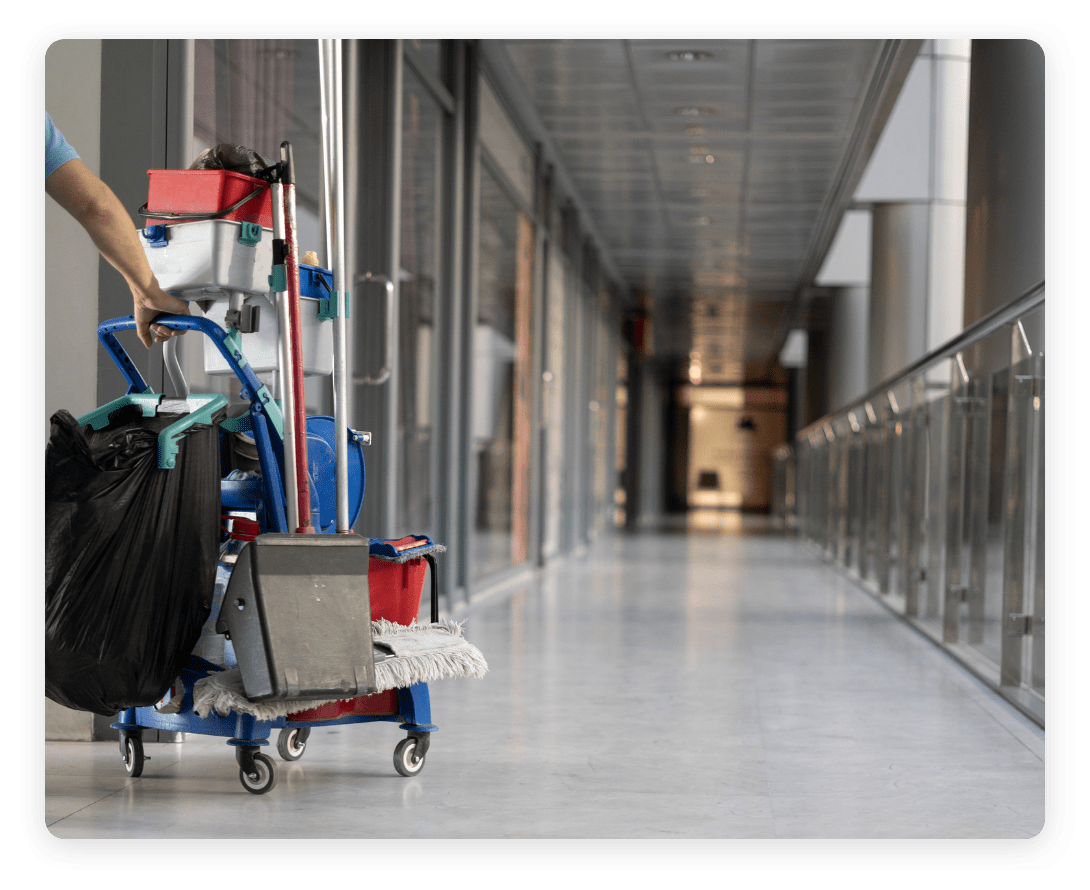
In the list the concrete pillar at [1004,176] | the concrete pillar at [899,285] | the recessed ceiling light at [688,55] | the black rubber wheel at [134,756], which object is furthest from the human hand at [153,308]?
the concrete pillar at [899,285]

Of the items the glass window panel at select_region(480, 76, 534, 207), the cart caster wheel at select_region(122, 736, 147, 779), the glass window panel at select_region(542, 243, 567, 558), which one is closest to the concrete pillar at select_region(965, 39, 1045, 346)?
the cart caster wheel at select_region(122, 736, 147, 779)

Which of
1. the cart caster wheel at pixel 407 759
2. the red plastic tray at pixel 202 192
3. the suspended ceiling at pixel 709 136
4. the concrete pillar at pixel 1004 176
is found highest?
the suspended ceiling at pixel 709 136

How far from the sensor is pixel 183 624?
2455mm

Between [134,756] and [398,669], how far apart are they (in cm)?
63

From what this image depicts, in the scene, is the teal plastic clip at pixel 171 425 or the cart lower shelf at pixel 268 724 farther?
the cart lower shelf at pixel 268 724

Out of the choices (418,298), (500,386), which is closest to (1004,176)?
(418,298)

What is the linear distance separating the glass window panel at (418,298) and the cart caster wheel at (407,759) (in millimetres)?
3043

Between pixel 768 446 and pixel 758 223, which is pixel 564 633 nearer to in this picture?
pixel 758 223

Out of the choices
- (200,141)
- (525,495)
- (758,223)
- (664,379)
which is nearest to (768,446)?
(664,379)

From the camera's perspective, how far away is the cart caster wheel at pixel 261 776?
2.64 metres

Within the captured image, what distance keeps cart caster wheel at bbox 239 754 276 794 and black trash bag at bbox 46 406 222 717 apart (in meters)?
0.29

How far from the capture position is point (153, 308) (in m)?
2.56

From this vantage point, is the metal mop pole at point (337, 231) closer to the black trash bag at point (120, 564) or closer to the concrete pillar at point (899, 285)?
the black trash bag at point (120, 564)

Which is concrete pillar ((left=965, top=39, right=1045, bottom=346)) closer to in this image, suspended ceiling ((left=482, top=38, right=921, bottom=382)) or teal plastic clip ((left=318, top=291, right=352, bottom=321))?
suspended ceiling ((left=482, top=38, right=921, bottom=382))
